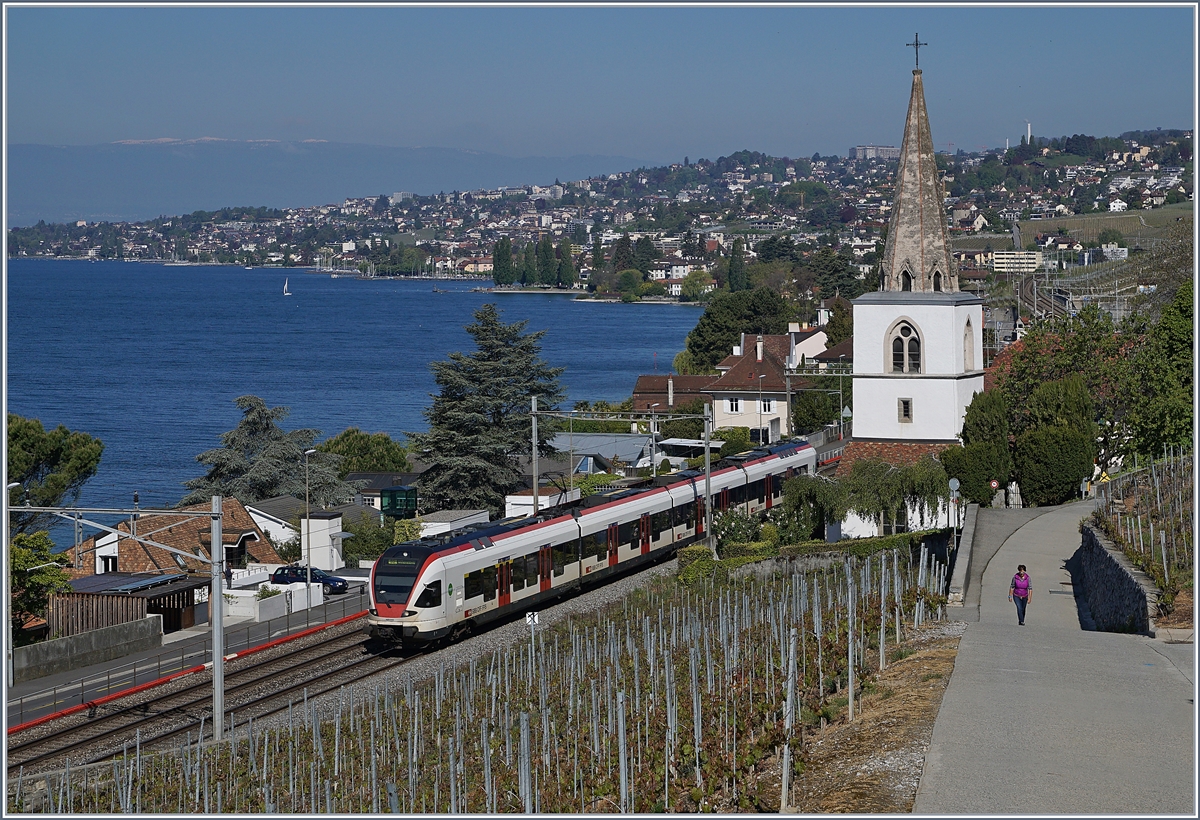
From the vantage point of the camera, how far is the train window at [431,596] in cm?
2706

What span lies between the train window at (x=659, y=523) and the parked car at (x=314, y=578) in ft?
31.5

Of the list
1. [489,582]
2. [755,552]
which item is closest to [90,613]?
[489,582]

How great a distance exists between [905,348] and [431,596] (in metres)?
24.6

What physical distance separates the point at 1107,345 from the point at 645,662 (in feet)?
93.4

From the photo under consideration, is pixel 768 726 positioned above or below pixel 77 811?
above

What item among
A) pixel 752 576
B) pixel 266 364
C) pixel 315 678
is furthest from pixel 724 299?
pixel 315 678

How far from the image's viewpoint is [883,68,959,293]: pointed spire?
154 ft

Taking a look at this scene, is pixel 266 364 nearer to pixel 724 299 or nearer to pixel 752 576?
pixel 724 299

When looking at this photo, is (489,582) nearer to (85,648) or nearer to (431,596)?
(431,596)

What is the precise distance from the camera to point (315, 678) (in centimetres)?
2616

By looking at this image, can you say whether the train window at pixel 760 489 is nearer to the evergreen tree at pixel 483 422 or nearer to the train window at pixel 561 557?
the train window at pixel 561 557

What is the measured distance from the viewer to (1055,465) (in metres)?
39.9

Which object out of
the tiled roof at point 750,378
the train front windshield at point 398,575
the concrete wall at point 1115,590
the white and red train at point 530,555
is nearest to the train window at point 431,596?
the white and red train at point 530,555

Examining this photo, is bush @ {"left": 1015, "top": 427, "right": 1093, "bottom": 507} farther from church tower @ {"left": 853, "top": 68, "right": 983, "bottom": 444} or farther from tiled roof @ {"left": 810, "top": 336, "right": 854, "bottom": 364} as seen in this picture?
tiled roof @ {"left": 810, "top": 336, "right": 854, "bottom": 364}
